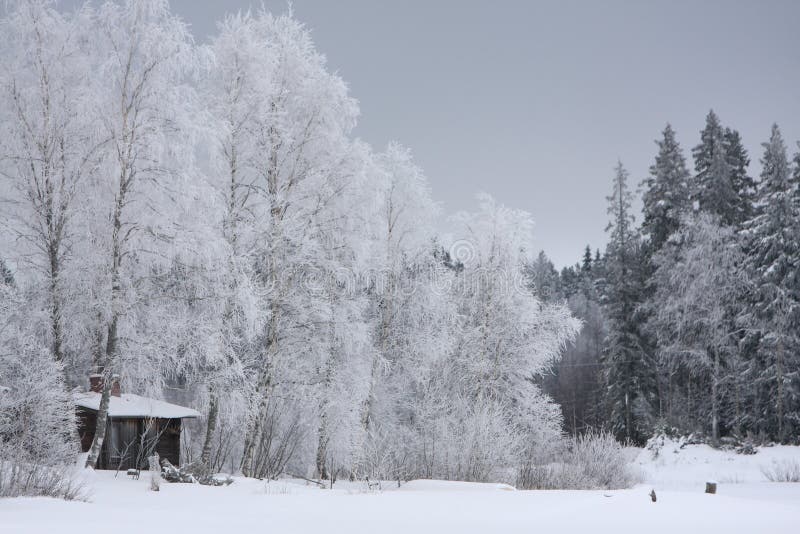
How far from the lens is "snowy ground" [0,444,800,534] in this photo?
6.40 metres

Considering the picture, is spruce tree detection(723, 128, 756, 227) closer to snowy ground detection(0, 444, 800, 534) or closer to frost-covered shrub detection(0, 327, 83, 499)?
snowy ground detection(0, 444, 800, 534)

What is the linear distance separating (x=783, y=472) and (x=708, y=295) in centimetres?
811

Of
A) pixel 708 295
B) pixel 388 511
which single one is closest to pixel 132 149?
pixel 388 511

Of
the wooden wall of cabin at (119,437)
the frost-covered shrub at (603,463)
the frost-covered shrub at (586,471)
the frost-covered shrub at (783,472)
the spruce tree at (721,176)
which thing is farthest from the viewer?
the spruce tree at (721,176)

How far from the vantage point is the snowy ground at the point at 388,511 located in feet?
21.0

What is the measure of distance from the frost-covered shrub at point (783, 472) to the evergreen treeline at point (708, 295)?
7.94 ft

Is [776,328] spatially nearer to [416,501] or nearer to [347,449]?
[347,449]

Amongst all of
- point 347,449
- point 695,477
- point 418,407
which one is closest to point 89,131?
point 347,449

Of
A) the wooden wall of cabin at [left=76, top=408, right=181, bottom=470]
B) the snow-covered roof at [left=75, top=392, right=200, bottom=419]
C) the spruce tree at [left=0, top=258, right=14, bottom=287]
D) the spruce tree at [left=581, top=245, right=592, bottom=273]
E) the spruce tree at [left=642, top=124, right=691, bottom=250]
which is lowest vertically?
the wooden wall of cabin at [left=76, top=408, right=181, bottom=470]

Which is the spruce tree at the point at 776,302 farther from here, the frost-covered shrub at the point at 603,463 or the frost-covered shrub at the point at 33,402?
the frost-covered shrub at the point at 33,402

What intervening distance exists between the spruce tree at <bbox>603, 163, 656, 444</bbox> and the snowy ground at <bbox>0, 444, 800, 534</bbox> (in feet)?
63.6

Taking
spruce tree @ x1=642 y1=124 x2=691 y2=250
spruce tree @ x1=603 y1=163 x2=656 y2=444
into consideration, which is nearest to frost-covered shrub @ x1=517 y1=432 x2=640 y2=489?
spruce tree @ x1=603 y1=163 x2=656 y2=444

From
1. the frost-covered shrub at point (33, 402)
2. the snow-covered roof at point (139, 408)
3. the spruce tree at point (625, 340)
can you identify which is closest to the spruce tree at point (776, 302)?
the spruce tree at point (625, 340)

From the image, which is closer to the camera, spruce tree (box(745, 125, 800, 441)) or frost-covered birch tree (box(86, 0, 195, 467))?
frost-covered birch tree (box(86, 0, 195, 467))
